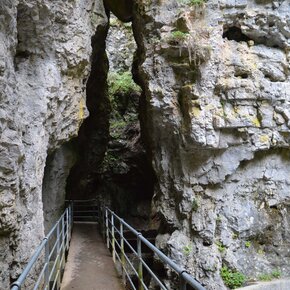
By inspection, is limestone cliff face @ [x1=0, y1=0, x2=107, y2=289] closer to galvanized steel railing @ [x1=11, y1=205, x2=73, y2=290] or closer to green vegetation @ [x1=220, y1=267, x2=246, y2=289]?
galvanized steel railing @ [x1=11, y1=205, x2=73, y2=290]

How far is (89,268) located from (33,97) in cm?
379

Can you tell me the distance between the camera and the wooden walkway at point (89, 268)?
→ 20.2ft

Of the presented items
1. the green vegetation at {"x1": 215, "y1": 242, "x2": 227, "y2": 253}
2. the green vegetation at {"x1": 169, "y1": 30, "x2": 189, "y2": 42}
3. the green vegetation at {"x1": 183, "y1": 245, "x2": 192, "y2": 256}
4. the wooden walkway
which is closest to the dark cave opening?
the green vegetation at {"x1": 169, "y1": 30, "x2": 189, "y2": 42}

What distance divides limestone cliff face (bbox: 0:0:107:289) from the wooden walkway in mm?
1145

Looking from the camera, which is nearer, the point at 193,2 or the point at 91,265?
the point at 91,265

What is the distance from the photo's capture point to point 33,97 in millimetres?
7215

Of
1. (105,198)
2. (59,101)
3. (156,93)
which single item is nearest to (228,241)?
(156,93)

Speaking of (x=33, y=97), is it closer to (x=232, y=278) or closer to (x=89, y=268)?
(x=89, y=268)

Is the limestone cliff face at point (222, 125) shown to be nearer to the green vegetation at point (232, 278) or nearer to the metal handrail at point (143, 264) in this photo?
the green vegetation at point (232, 278)

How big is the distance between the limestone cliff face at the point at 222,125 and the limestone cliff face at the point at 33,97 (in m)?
2.56

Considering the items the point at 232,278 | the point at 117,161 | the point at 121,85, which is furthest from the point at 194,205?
the point at 121,85

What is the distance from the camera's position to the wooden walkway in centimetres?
615

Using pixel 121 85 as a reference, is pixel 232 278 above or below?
below

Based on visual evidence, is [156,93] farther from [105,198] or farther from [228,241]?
[105,198]
